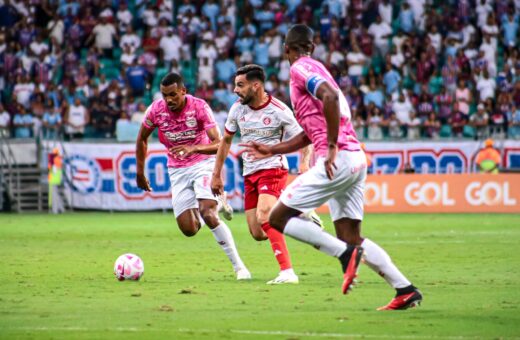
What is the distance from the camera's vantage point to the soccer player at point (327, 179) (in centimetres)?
914

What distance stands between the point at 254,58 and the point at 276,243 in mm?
21169

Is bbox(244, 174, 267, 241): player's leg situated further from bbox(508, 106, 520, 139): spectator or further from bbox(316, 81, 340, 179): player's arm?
bbox(508, 106, 520, 139): spectator

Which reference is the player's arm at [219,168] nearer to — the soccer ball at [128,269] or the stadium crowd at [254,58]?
the soccer ball at [128,269]

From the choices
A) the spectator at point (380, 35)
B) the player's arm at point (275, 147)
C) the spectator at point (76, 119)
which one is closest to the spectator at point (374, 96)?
the spectator at point (380, 35)

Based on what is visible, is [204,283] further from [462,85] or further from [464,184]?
[462,85]

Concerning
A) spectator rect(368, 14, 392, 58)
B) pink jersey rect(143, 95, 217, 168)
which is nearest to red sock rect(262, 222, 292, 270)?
pink jersey rect(143, 95, 217, 168)

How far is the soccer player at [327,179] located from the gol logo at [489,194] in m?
18.5

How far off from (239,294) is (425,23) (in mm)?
23969

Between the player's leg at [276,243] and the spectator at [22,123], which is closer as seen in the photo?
the player's leg at [276,243]

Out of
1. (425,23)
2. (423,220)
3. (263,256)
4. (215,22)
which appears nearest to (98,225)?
(423,220)

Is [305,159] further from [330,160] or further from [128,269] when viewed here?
[330,160]

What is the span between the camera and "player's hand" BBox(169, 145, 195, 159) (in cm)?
1305

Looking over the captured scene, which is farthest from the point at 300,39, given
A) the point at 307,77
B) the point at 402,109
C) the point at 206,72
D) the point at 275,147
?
the point at 206,72

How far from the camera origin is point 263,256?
54.1ft
